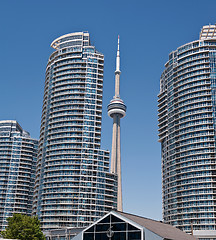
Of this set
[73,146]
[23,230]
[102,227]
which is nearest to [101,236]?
[102,227]

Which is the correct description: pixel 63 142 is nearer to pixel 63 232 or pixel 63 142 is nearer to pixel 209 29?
pixel 63 232

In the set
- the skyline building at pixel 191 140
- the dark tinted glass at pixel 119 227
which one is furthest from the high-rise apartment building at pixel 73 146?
the dark tinted glass at pixel 119 227

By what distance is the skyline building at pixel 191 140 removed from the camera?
159250 mm

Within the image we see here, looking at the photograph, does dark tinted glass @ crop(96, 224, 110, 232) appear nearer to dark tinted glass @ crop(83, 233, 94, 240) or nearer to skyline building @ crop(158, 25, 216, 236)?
dark tinted glass @ crop(83, 233, 94, 240)

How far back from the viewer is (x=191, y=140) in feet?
563

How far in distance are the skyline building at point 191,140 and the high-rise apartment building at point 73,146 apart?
30.9 m

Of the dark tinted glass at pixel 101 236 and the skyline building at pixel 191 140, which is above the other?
the skyline building at pixel 191 140

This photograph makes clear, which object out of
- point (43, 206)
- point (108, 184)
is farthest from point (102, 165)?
point (43, 206)

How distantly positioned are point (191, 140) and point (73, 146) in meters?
57.0

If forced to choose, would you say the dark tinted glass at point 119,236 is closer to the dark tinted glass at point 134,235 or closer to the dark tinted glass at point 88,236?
the dark tinted glass at point 134,235

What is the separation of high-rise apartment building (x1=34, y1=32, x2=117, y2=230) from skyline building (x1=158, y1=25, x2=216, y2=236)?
30853 mm

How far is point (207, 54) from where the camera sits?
591 ft

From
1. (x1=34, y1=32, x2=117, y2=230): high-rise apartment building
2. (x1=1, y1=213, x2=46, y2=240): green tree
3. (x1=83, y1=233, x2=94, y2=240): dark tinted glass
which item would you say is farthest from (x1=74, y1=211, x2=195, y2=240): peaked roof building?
(x1=34, y1=32, x2=117, y2=230): high-rise apartment building

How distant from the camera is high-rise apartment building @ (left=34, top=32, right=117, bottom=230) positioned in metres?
162
